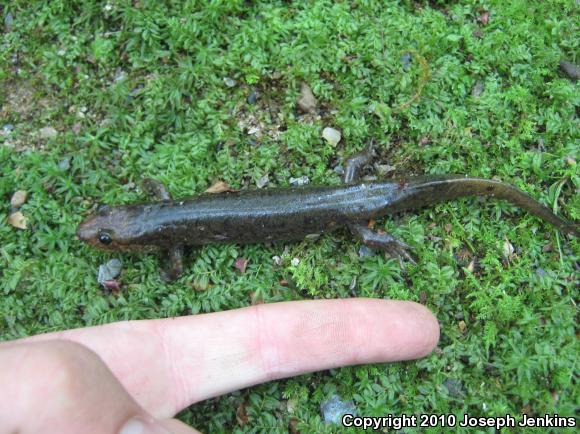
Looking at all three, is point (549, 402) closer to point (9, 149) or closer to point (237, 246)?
point (237, 246)

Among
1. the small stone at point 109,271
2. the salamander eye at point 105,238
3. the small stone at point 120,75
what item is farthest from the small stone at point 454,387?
the small stone at point 120,75

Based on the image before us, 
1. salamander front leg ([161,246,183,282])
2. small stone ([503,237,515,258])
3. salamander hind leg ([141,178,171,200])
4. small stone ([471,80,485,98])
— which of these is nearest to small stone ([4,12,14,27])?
salamander hind leg ([141,178,171,200])

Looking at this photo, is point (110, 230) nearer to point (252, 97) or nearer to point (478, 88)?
point (252, 97)

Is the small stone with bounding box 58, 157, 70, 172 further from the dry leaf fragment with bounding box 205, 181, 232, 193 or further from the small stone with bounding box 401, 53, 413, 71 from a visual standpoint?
the small stone with bounding box 401, 53, 413, 71

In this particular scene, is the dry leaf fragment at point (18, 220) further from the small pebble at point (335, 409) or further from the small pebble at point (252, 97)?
the small pebble at point (335, 409)

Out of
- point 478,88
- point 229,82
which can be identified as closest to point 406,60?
point 478,88

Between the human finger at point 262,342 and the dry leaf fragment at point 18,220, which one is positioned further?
the dry leaf fragment at point 18,220
